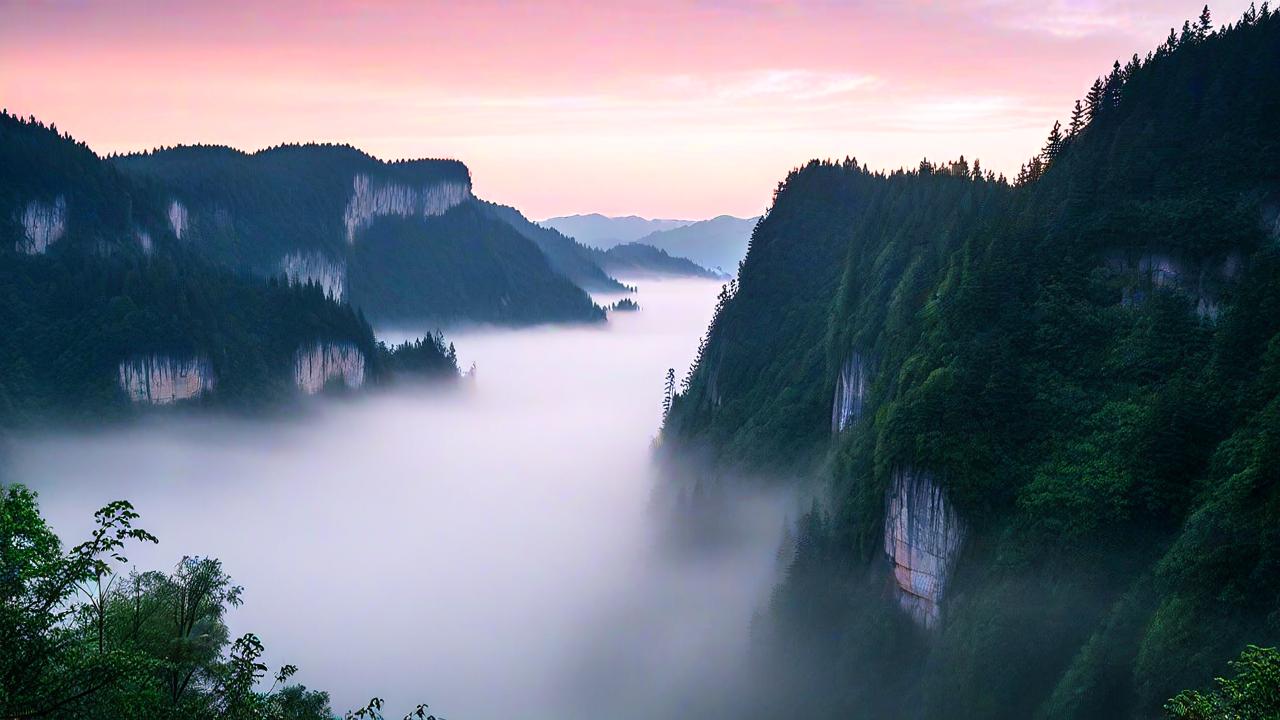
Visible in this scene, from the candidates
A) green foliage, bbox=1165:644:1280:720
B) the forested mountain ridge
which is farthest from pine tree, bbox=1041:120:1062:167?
green foliage, bbox=1165:644:1280:720

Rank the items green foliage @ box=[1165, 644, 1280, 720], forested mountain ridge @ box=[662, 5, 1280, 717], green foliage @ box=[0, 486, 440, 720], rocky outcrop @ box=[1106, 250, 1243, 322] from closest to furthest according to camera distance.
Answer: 1. green foliage @ box=[0, 486, 440, 720]
2. green foliage @ box=[1165, 644, 1280, 720]
3. forested mountain ridge @ box=[662, 5, 1280, 717]
4. rocky outcrop @ box=[1106, 250, 1243, 322]

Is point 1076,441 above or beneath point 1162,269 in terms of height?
beneath

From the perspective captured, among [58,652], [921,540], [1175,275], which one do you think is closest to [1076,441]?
[921,540]

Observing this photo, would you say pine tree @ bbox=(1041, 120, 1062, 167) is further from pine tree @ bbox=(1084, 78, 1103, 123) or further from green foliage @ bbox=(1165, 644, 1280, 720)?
green foliage @ bbox=(1165, 644, 1280, 720)

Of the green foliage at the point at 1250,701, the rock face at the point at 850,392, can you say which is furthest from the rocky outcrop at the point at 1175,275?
the green foliage at the point at 1250,701

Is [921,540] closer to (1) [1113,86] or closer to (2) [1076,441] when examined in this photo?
(2) [1076,441]
